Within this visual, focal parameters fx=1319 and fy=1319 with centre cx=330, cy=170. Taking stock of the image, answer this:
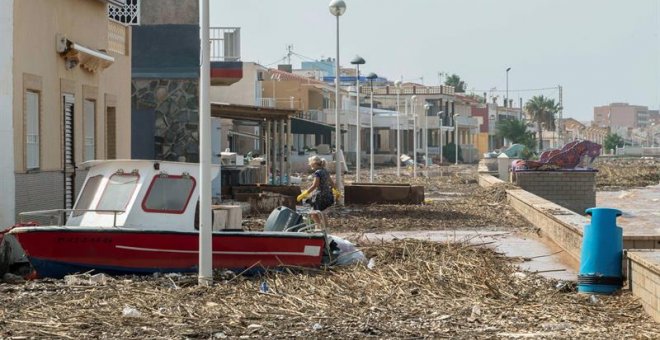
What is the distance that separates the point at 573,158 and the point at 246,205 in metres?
16.4

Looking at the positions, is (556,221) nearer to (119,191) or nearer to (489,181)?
(119,191)

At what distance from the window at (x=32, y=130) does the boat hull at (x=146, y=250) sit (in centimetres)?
530

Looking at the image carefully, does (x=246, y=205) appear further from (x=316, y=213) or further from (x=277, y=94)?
(x=277, y=94)

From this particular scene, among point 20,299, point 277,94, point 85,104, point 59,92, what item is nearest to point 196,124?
point 85,104

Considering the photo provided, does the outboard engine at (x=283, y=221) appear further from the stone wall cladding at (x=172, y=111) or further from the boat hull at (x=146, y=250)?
the stone wall cladding at (x=172, y=111)

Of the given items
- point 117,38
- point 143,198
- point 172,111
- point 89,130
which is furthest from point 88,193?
point 172,111

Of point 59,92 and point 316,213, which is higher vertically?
point 59,92

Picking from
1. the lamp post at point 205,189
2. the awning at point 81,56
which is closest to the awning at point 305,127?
the awning at point 81,56

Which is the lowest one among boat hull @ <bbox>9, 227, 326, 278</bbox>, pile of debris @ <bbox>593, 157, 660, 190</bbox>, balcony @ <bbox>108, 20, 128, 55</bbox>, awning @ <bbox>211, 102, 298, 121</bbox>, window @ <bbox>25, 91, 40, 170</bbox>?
pile of debris @ <bbox>593, 157, 660, 190</bbox>

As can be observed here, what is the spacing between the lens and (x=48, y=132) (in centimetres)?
2230

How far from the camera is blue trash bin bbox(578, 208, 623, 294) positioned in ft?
44.9

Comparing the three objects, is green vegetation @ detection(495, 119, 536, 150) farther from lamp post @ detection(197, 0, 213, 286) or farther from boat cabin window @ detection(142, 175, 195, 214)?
lamp post @ detection(197, 0, 213, 286)

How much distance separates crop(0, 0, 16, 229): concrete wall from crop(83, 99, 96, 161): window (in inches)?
199

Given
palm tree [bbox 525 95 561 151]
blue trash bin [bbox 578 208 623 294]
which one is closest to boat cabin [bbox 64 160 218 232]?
blue trash bin [bbox 578 208 623 294]
